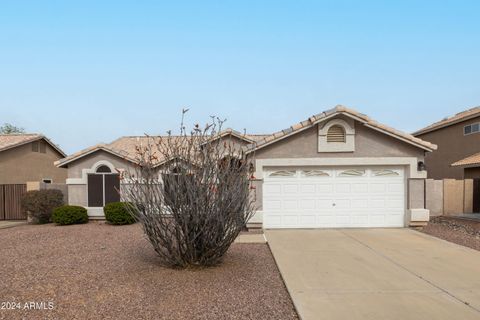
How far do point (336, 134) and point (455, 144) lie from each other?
14.7m

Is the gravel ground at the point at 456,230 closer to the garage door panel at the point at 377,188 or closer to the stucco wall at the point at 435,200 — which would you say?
the stucco wall at the point at 435,200

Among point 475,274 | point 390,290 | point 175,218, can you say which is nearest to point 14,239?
point 175,218

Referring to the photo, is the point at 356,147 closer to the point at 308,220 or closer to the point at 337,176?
the point at 337,176

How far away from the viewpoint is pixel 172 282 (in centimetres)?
623

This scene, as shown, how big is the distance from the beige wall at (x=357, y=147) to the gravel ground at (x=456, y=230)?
2.67 metres

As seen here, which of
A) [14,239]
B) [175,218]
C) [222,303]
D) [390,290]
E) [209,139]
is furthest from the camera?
[14,239]

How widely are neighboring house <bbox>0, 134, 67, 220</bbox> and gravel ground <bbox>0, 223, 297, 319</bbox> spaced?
32.6 feet

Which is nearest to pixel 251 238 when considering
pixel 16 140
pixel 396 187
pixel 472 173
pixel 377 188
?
pixel 377 188

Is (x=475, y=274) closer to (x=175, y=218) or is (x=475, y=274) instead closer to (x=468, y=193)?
(x=175, y=218)

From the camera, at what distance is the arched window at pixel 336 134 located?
12438 millimetres

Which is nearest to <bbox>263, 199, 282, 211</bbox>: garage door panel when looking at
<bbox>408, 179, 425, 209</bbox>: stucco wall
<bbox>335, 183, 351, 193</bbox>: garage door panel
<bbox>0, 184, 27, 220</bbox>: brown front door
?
<bbox>335, 183, 351, 193</bbox>: garage door panel

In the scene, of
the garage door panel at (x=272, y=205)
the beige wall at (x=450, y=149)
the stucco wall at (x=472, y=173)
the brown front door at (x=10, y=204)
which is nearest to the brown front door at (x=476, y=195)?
the stucco wall at (x=472, y=173)

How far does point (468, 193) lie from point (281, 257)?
13.2 meters

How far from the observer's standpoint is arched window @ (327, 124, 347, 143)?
12.4m
